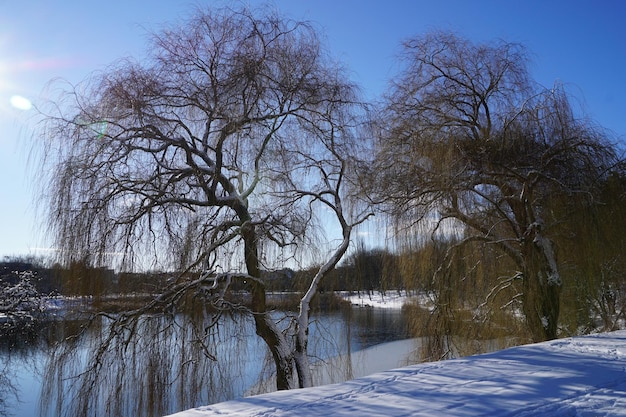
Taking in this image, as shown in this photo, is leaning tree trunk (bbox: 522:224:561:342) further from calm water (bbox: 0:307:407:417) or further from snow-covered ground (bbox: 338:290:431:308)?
calm water (bbox: 0:307:407:417)

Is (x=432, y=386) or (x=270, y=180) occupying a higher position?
(x=270, y=180)

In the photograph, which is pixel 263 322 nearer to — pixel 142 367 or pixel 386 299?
pixel 142 367

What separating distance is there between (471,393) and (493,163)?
337 centimetres

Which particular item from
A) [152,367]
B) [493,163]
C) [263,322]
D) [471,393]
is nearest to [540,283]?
[493,163]

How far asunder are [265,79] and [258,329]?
2.70m

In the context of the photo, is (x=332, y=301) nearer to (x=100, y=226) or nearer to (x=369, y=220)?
(x=369, y=220)

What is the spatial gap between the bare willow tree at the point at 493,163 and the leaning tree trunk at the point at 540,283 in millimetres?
12

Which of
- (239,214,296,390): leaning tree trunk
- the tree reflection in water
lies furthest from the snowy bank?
(239,214,296,390): leaning tree trunk

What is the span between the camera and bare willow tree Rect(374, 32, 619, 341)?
5895 mm

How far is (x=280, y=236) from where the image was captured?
16.8 feet

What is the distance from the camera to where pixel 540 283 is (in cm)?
595

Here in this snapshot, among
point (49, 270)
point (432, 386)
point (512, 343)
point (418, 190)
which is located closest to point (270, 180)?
point (418, 190)

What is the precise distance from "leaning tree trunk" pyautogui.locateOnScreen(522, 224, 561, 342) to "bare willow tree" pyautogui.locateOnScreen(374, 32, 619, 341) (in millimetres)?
12

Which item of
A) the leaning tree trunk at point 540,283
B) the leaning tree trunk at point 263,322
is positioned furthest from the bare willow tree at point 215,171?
the leaning tree trunk at point 540,283
